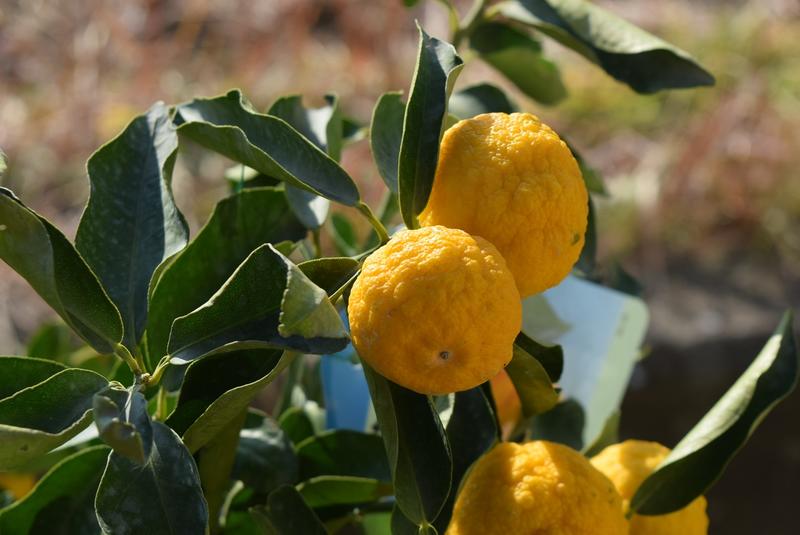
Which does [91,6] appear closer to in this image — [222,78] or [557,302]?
[222,78]

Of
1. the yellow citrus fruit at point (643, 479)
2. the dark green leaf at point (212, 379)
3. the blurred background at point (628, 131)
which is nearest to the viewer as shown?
the dark green leaf at point (212, 379)

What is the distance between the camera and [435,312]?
41cm

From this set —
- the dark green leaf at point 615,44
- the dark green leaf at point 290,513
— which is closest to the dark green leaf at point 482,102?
the dark green leaf at point 615,44

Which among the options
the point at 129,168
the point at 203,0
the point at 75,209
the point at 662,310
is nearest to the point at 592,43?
the point at 129,168

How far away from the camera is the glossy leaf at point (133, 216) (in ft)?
1.65

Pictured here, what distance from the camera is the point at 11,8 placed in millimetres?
2945

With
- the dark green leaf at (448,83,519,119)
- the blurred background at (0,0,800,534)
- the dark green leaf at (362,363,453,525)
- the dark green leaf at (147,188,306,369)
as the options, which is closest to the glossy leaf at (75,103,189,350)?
the dark green leaf at (147,188,306,369)

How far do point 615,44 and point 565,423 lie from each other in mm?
235

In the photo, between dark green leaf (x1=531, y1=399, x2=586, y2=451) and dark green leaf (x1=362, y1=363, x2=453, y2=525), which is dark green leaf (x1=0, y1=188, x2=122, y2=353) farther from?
dark green leaf (x1=531, y1=399, x2=586, y2=451)

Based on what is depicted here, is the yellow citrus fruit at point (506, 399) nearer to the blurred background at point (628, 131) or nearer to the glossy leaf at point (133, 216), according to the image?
the glossy leaf at point (133, 216)

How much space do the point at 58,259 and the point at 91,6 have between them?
258cm

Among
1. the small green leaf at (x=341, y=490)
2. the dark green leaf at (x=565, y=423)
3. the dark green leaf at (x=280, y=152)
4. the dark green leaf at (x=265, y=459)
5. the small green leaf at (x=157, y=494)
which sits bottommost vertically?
the dark green leaf at (x=565, y=423)

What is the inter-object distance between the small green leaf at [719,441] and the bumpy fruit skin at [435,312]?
170 mm

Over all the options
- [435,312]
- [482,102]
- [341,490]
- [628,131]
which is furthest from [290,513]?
[628,131]
